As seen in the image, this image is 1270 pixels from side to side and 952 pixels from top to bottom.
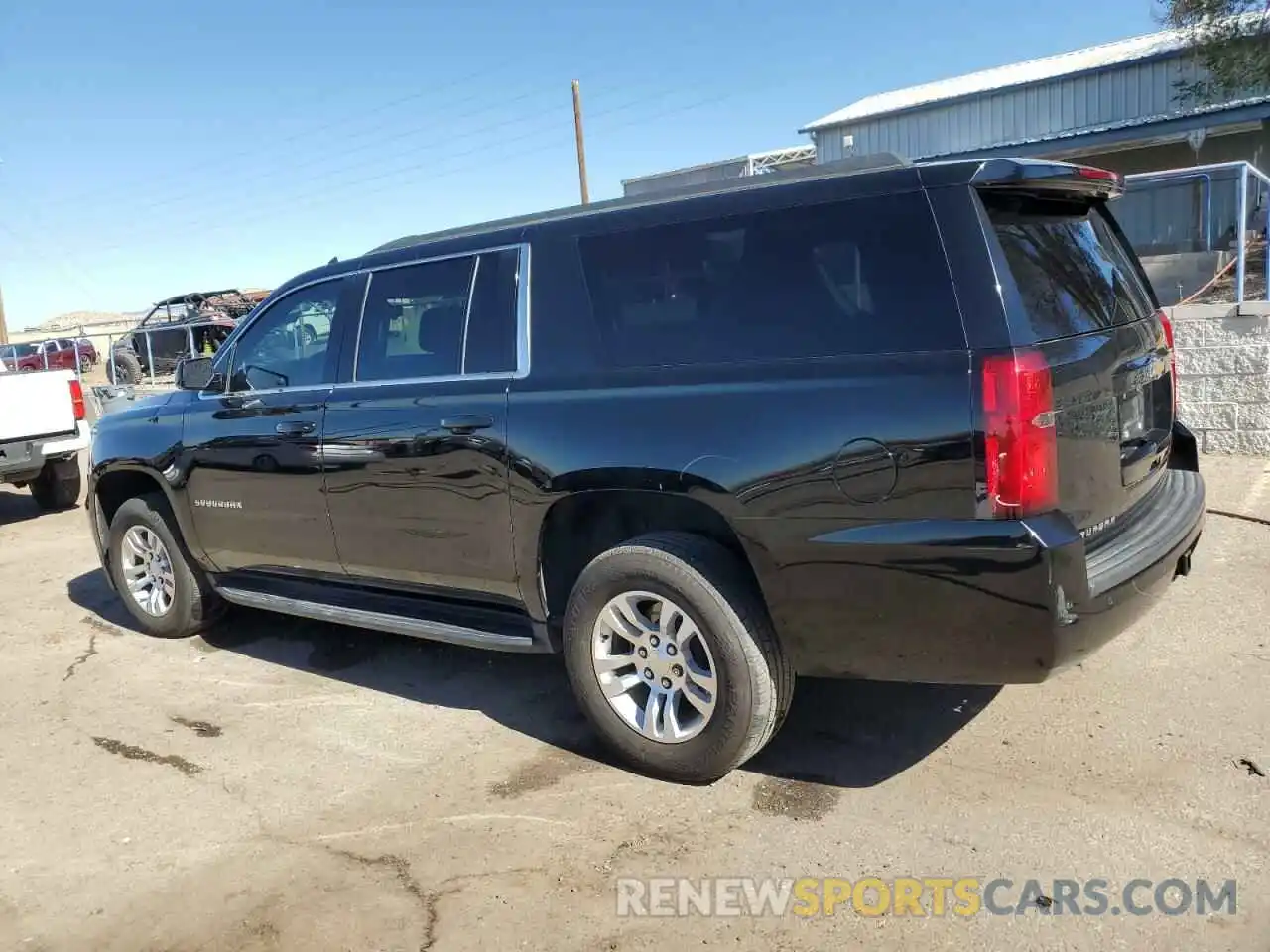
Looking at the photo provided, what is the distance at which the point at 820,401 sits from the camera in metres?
3.15

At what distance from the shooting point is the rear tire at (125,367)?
663 inches

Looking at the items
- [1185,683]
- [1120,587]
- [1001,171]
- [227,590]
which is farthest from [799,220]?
[227,590]

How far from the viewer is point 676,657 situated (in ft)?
11.9

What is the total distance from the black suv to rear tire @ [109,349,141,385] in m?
13.7

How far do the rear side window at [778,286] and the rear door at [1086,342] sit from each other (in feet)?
0.77

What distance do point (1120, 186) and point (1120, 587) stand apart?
59.6 inches

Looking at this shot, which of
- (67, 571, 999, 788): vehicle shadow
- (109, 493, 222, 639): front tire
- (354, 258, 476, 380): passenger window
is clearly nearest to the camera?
(67, 571, 999, 788): vehicle shadow

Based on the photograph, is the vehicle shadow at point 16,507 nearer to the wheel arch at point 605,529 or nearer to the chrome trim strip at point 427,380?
the chrome trim strip at point 427,380

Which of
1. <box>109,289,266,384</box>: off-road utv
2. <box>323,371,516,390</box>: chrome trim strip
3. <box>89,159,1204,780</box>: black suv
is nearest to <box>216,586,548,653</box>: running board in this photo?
<box>89,159,1204,780</box>: black suv

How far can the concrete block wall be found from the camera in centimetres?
734

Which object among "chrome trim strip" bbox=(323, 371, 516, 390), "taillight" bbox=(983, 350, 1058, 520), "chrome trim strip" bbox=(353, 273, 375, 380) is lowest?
"taillight" bbox=(983, 350, 1058, 520)

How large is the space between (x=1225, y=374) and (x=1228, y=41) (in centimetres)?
1983

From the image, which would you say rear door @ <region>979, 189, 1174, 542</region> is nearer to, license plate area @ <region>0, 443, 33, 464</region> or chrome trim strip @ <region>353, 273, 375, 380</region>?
chrome trim strip @ <region>353, 273, 375, 380</region>

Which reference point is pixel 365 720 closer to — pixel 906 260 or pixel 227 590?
pixel 227 590
